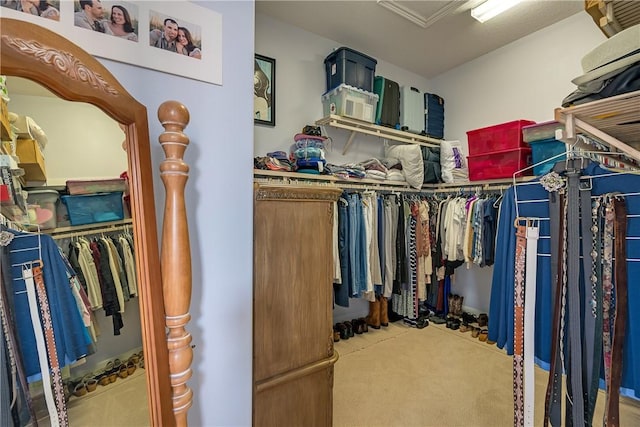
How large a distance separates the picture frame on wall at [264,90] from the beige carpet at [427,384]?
2.29 m

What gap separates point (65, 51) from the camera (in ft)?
1.82

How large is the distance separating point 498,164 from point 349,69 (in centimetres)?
172

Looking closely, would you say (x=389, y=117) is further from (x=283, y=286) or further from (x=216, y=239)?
(x=216, y=239)

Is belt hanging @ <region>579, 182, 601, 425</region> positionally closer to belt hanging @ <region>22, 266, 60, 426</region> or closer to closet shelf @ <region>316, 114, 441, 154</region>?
belt hanging @ <region>22, 266, 60, 426</region>

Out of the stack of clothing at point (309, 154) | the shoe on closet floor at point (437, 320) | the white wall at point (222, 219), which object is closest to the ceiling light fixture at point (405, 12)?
the stack of clothing at point (309, 154)

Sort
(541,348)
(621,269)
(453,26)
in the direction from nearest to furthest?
(621,269)
(541,348)
(453,26)

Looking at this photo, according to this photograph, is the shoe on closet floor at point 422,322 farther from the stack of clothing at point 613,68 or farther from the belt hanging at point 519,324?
the stack of clothing at point 613,68

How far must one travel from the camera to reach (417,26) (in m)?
2.68

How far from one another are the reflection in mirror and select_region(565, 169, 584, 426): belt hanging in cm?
130

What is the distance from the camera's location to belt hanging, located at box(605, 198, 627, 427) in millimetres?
872

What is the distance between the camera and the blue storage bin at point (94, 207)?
Result: 0.62m

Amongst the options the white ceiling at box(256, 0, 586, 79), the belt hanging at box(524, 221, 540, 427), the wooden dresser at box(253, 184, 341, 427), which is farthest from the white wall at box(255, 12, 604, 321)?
the belt hanging at box(524, 221, 540, 427)

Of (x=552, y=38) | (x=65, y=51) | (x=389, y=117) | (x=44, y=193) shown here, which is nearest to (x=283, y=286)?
(x=44, y=193)

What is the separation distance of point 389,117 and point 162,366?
10.1 feet
